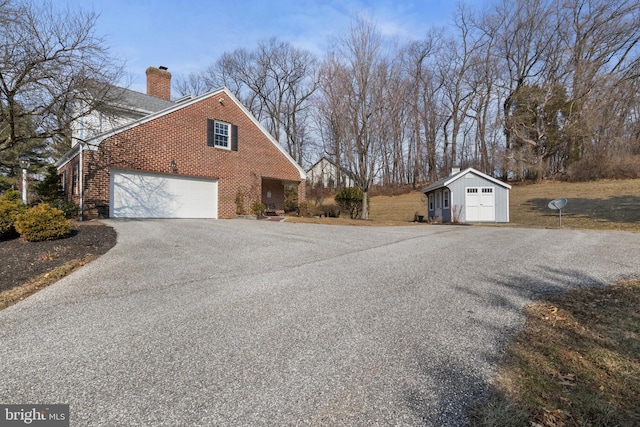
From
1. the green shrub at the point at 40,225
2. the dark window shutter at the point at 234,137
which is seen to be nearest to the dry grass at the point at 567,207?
the dark window shutter at the point at 234,137

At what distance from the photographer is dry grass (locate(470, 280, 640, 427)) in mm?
1971

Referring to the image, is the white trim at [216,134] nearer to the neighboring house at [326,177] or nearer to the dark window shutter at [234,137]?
the dark window shutter at [234,137]

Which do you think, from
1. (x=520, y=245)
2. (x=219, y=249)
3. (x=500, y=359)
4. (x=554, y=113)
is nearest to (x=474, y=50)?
(x=554, y=113)

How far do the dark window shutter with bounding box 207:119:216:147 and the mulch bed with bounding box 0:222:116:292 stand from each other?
7855 mm

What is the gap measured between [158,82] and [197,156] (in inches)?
336

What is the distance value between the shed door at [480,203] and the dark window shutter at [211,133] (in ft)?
51.5

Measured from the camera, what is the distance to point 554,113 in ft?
98.9

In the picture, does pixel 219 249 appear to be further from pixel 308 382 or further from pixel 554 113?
pixel 554 113

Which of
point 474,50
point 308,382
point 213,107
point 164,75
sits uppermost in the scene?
point 474,50

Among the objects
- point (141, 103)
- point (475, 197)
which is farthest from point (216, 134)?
point (475, 197)

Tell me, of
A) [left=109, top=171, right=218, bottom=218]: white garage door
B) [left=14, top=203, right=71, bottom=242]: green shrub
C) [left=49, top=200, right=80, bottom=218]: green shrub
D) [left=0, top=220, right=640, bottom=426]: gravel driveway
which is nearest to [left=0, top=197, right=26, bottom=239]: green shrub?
[left=14, top=203, right=71, bottom=242]: green shrub

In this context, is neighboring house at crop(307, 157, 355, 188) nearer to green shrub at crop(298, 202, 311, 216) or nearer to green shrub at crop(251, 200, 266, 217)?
green shrub at crop(298, 202, 311, 216)

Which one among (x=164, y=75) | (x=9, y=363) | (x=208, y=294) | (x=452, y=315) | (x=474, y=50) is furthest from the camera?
(x=474, y=50)

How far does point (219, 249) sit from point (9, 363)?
15.4 feet
